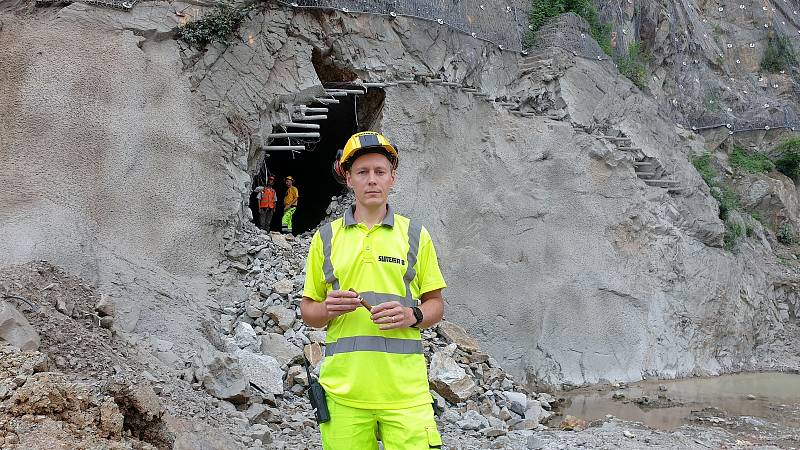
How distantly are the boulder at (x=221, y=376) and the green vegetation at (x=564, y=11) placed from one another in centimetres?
1010

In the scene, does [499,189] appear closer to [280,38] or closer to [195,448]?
[280,38]

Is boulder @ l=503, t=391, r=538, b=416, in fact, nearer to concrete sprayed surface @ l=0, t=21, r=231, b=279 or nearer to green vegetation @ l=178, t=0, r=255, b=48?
concrete sprayed surface @ l=0, t=21, r=231, b=279

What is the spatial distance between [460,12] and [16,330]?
10.6 metres

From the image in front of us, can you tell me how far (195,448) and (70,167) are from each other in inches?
201

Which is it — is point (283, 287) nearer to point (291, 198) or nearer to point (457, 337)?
point (457, 337)

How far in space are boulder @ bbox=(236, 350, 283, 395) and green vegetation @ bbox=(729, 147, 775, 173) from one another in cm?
1566

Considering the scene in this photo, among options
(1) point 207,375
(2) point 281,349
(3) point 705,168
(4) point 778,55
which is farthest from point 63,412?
(4) point 778,55

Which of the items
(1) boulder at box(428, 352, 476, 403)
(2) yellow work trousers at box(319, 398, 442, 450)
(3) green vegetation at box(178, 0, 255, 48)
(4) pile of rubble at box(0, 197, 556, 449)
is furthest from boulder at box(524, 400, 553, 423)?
(3) green vegetation at box(178, 0, 255, 48)

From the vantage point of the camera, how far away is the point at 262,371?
6.54 meters

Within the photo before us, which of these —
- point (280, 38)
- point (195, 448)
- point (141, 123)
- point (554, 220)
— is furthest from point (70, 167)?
point (554, 220)

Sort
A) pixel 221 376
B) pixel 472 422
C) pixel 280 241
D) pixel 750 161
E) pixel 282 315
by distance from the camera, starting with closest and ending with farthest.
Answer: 1. pixel 221 376
2. pixel 472 422
3. pixel 282 315
4. pixel 280 241
5. pixel 750 161

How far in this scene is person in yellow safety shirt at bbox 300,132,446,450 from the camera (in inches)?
98.5

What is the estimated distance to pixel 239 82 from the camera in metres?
10.1

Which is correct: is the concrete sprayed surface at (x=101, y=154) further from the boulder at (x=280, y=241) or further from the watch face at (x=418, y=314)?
the watch face at (x=418, y=314)
